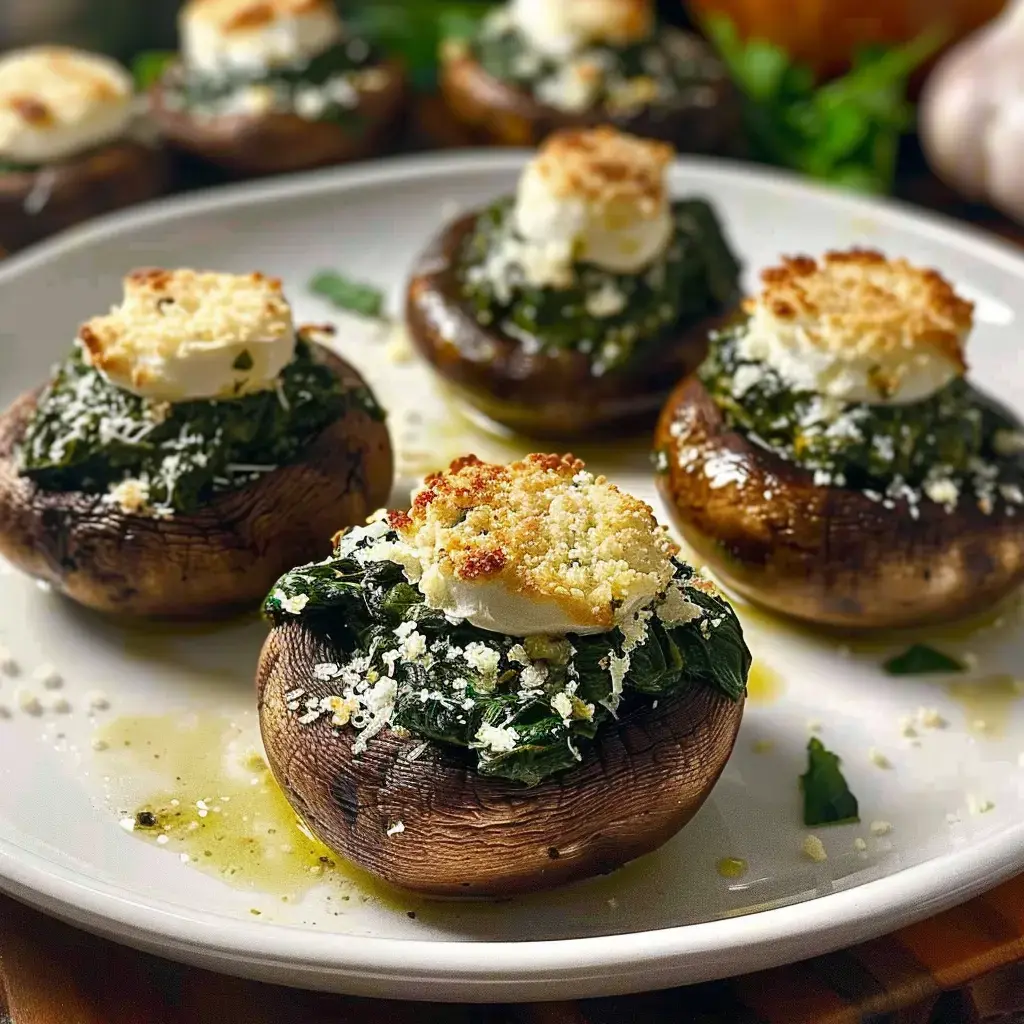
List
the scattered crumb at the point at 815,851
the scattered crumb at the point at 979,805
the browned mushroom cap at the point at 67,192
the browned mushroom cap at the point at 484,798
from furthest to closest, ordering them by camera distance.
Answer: the browned mushroom cap at the point at 67,192, the scattered crumb at the point at 979,805, the scattered crumb at the point at 815,851, the browned mushroom cap at the point at 484,798

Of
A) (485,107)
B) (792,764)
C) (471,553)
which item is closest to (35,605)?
(471,553)

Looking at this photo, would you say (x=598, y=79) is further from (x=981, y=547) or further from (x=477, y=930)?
(x=477, y=930)

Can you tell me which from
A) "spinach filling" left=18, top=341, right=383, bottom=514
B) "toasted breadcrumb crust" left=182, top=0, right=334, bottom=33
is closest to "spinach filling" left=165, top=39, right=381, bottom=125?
"toasted breadcrumb crust" left=182, top=0, right=334, bottom=33

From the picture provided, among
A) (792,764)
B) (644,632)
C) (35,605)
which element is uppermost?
(644,632)

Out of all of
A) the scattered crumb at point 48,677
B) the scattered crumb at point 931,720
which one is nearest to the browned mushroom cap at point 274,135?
the scattered crumb at point 48,677

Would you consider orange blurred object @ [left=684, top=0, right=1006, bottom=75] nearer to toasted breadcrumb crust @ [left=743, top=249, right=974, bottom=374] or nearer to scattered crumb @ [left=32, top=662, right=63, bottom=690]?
toasted breadcrumb crust @ [left=743, top=249, right=974, bottom=374]

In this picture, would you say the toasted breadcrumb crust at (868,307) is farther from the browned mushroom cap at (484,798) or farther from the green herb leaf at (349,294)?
the green herb leaf at (349,294)
